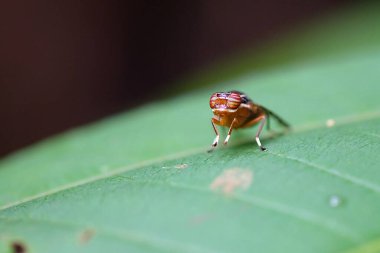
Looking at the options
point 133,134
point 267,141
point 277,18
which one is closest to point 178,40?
point 277,18

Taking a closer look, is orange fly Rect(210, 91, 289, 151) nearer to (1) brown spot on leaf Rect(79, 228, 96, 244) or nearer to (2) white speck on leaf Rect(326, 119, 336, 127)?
(2) white speck on leaf Rect(326, 119, 336, 127)

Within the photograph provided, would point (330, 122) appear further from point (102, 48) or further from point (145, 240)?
point (102, 48)

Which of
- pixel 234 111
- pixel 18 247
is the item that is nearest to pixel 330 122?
pixel 234 111

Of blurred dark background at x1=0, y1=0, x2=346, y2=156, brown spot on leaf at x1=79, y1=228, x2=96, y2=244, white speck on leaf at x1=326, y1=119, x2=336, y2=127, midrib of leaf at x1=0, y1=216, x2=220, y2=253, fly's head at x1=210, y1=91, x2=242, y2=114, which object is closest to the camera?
midrib of leaf at x1=0, y1=216, x2=220, y2=253

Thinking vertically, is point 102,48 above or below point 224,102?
below

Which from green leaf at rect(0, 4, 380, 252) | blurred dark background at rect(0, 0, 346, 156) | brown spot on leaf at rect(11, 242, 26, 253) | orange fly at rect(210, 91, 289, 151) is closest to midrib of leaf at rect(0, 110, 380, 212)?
green leaf at rect(0, 4, 380, 252)

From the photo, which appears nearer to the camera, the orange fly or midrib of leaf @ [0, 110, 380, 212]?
midrib of leaf @ [0, 110, 380, 212]

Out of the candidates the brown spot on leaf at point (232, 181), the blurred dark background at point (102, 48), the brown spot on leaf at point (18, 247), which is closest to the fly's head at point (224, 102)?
the brown spot on leaf at point (232, 181)

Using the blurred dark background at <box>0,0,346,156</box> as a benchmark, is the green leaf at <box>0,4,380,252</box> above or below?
above
